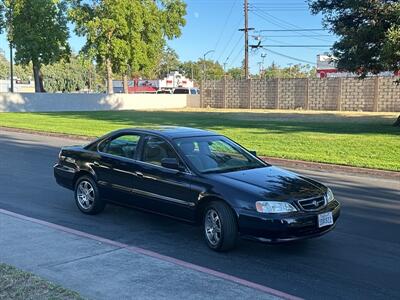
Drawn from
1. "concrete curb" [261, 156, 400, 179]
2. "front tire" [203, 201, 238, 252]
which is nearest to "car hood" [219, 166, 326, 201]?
"front tire" [203, 201, 238, 252]

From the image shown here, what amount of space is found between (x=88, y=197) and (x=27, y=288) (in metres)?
3.42

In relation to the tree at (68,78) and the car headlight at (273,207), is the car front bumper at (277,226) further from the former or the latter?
the tree at (68,78)

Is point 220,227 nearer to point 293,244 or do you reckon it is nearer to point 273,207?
→ point 273,207

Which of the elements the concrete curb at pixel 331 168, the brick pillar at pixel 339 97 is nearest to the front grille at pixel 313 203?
the concrete curb at pixel 331 168

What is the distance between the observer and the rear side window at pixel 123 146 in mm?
7305

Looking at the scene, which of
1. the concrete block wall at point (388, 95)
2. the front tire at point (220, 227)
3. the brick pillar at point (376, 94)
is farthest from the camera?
the brick pillar at point (376, 94)

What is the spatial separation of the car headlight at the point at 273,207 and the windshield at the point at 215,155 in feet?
2.94

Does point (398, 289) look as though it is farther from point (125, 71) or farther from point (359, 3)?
point (125, 71)

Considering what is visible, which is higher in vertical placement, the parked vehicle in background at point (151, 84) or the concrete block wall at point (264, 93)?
the parked vehicle in background at point (151, 84)

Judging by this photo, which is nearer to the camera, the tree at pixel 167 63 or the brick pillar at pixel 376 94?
the brick pillar at pixel 376 94

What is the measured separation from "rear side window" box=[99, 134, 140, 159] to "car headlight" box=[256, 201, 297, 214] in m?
2.24

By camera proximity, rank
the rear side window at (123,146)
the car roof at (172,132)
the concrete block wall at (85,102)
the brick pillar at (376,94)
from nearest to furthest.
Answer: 1. the car roof at (172,132)
2. the rear side window at (123,146)
3. the brick pillar at (376,94)
4. the concrete block wall at (85,102)

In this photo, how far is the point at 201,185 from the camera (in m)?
6.20

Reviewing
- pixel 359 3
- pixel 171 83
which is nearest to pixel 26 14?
pixel 359 3
